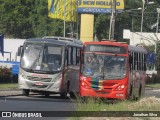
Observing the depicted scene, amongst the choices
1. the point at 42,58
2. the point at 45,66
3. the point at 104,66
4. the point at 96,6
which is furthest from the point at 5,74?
the point at 96,6

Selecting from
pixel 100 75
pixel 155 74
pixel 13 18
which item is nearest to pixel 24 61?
pixel 100 75

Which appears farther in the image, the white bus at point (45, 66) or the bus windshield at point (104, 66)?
the white bus at point (45, 66)

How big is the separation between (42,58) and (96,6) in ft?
91.6

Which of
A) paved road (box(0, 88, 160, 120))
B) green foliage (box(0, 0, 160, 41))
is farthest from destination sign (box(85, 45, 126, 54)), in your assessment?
green foliage (box(0, 0, 160, 41))

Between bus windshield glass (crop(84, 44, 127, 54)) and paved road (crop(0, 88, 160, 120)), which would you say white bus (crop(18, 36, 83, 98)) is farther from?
bus windshield glass (crop(84, 44, 127, 54))

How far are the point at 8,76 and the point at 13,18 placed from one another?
61142 millimetres

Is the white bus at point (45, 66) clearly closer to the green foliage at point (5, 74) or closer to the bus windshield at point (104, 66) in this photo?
the bus windshield at point (104, 66)

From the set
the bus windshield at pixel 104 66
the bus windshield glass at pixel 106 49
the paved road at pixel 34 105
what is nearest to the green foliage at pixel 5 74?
the paved road at pixel 34 105

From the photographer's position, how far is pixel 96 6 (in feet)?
192

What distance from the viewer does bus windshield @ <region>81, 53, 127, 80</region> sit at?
2795 cm

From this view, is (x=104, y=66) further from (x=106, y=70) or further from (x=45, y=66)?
(x=45, y=66)

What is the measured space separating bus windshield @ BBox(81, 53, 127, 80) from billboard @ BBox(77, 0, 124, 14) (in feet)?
98.6

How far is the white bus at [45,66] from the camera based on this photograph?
30.9 metres

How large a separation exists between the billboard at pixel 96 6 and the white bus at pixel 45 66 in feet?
87.2
